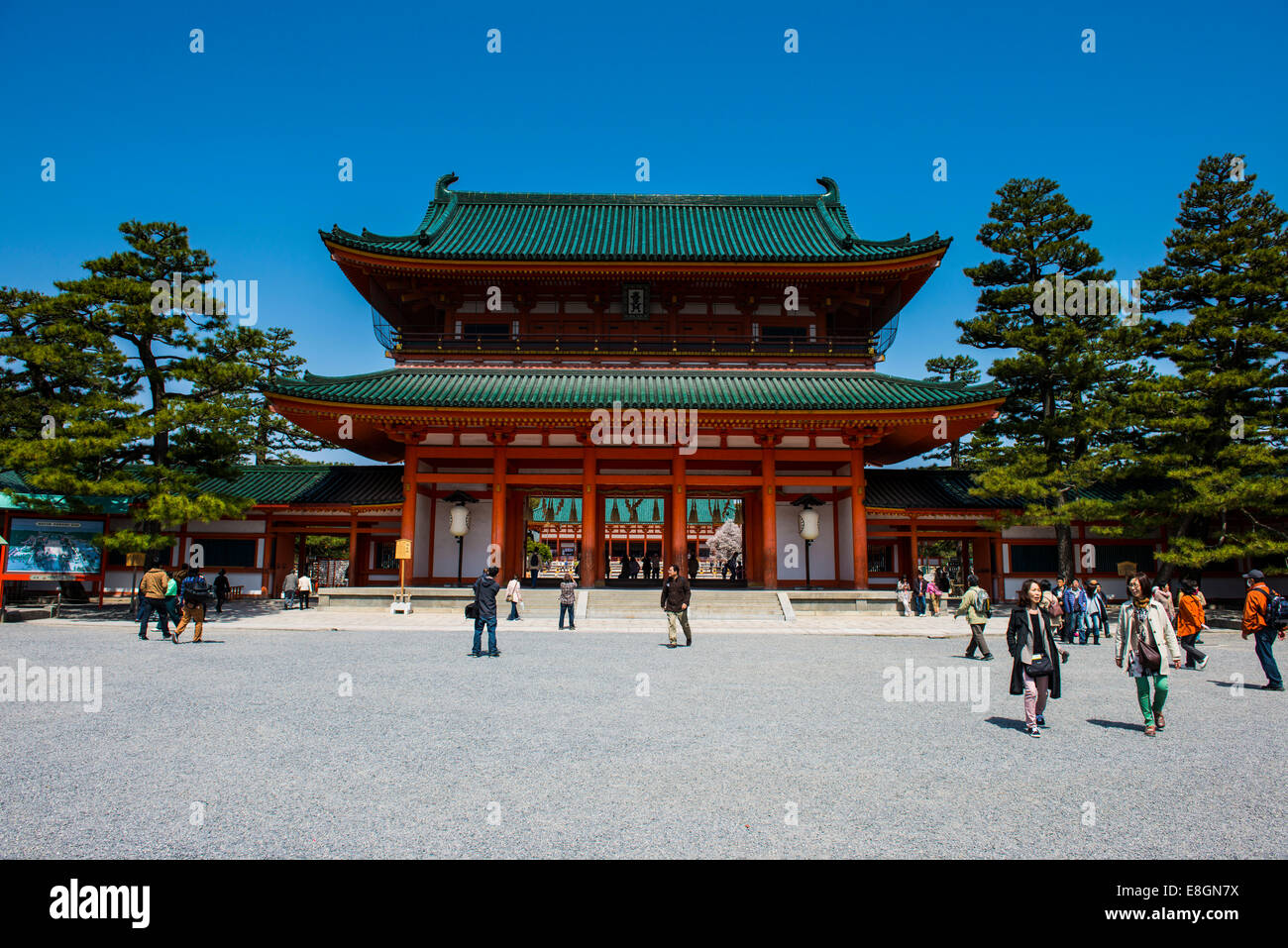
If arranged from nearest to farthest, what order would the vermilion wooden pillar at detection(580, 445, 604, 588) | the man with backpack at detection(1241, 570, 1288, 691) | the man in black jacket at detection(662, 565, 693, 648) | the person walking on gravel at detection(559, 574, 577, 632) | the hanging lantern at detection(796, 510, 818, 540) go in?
the man with backpack at detection(1241, 570, 1288, 691)
the man in black jacket at detection(662, 565, 693, 648)
the person walking on gravel at detection(559, 574, 577, 632)
the vermilion wooden pillar at detection(580, 445, 604, 588)
the hanging lantern at detection(796, 510, 818, 540)

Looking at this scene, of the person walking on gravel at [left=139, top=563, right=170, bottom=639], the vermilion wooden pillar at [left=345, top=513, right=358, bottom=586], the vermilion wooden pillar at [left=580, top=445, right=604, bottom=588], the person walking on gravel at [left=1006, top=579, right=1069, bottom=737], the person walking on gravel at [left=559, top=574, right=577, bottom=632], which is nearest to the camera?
the person walking on gravel at [left=1006, top=579, right=1069, bottom=737]

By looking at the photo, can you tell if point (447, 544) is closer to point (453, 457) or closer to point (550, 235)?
point (453, 457)

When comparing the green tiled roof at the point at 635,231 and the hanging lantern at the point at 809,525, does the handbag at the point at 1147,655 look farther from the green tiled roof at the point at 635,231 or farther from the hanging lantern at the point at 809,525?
the green tiled roof at the point at 635,231

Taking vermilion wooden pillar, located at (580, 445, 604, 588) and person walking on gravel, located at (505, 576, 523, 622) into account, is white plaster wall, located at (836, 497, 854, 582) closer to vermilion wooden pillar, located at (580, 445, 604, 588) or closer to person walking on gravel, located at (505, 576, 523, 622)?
vermilion wooden pillar, located at (580, 445, 604, 588)

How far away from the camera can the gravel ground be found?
4418 millimetres

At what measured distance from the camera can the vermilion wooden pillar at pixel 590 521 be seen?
22.2 metres

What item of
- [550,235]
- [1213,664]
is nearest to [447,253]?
[550,235]

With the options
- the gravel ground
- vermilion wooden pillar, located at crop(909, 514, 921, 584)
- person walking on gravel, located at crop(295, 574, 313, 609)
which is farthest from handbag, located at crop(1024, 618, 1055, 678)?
person walking on gravel, located at crop(295, 574, 313, 609)

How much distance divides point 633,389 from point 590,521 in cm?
470

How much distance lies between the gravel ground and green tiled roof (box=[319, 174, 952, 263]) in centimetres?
1716

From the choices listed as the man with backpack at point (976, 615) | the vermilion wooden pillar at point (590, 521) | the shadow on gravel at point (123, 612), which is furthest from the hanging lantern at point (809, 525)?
the shadow on gravel at point (123, 612)

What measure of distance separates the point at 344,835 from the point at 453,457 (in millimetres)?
20529

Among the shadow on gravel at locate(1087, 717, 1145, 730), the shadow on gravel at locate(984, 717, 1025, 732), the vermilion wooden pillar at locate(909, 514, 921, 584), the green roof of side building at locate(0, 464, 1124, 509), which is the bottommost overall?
the shadow on gravel at locate(1087, 717, 1145, 730)

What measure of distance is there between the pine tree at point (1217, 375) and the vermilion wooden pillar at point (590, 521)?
55.1ft
